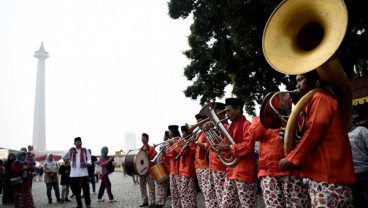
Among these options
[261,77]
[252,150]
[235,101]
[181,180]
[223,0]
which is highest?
[223,0]

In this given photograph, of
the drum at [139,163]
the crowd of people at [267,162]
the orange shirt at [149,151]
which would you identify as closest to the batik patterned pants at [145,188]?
the crowd of people at [267,162]

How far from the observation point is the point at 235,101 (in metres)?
5.24

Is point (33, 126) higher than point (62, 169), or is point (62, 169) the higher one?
point (33, 126)

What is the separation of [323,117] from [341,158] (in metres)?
0.37

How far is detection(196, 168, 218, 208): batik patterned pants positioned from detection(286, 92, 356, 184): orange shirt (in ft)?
11.5

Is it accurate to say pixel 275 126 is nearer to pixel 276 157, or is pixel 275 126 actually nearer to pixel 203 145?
pixel 276 157

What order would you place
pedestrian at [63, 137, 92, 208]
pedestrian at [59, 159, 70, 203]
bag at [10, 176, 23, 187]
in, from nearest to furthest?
1. bag at [10, 176, 23, 187]
2. pedestrian at [63, 137, 92, 208]
3. pedestrian at [59, 159, 70, 203]

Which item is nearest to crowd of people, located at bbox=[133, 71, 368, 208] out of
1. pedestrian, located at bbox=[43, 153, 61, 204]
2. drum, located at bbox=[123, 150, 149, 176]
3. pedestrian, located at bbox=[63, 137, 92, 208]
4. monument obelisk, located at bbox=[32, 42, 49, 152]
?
drum, located at bbox=[123, 150, 149, 176]

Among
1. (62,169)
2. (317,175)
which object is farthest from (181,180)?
(62,169)

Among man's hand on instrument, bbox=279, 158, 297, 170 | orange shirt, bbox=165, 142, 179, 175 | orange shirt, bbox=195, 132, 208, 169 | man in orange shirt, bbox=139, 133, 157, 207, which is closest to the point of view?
man's hand on instrument, bbox=279, 158, 297, 170

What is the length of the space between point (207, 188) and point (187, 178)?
1133 mm

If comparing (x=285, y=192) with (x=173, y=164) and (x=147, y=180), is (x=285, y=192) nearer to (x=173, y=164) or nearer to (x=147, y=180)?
(x=173, y=164)

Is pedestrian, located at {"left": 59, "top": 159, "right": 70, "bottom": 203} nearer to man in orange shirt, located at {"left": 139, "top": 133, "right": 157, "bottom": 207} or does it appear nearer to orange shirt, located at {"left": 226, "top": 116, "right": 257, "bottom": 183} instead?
man in orange shirt, located at {"left": 139, "top": 133, "right": 157, "bottom": 207}

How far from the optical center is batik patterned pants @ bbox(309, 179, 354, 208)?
8.53 feet
